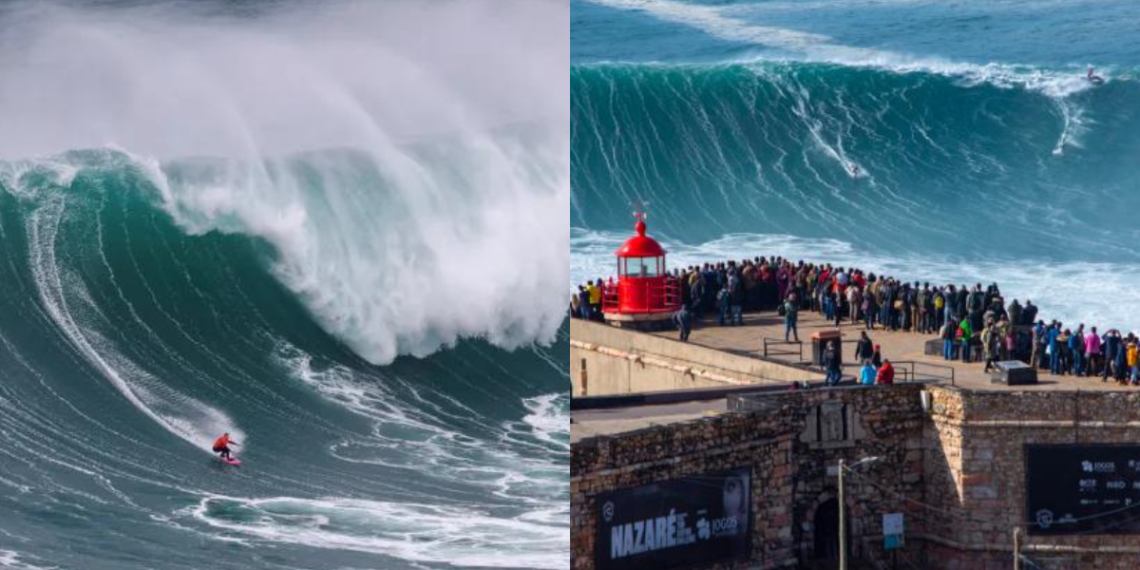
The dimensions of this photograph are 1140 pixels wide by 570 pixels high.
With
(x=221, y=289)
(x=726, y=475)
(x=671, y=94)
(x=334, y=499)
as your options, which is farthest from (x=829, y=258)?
(x=726, y=475)

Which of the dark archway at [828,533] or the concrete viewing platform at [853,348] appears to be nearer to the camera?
the dark archway at [828,533]

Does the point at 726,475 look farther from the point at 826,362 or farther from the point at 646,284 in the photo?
the point at 646,284

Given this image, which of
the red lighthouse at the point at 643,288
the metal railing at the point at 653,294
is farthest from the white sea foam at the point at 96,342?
the red lighthouse at the point at 643,288

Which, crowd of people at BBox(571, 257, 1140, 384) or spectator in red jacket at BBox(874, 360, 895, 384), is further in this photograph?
crowd of people at BBox(571, 257, 1140, 384)

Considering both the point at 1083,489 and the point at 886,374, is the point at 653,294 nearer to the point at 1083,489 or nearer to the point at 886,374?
the point at 886,374

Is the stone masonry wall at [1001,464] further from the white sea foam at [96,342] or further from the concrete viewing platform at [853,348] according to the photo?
the white sea foam at [96,342]

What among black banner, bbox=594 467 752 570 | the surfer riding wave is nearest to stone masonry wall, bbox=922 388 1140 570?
black banner, bbox=594 467 752 570

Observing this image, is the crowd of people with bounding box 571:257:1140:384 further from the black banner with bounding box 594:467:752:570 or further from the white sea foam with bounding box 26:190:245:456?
the white sea foam with bounding box 26:190:245:456

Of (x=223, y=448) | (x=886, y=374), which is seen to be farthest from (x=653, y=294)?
(x=886, y=374)
